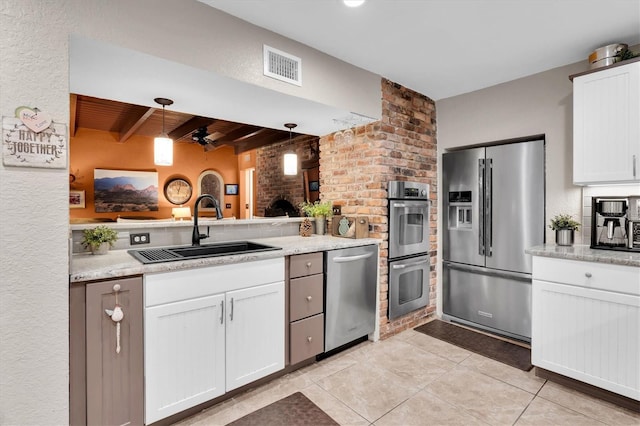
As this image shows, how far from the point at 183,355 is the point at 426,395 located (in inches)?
61.9

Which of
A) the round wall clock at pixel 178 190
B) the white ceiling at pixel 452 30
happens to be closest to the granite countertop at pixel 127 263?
the white ceiling at pixel 452 30

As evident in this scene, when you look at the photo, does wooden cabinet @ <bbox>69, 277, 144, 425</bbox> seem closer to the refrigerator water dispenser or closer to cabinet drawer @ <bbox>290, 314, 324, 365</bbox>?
cabinet drawer @ <bbox>290, 314, 324, 365</bbox>

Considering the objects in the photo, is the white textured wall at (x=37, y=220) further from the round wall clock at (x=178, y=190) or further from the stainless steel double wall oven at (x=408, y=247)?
the round wall clock at (x=178, y=190)

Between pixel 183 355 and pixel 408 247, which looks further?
pixel 408 247

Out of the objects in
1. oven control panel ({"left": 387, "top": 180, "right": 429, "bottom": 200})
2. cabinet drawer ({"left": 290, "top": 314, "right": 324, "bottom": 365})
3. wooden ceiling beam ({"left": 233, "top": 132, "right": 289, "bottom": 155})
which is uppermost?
wooden ceiling beam ({"left": 233, "top": 132, "right": 289, "bottom": 155})

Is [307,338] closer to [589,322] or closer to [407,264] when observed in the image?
[407,264]

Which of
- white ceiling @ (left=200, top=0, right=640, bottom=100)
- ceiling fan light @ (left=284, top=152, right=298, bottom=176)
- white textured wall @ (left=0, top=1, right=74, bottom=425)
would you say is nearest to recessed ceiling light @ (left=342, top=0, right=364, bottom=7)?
white ceiling @ (left=200, top=0, right=640, bottom=100)

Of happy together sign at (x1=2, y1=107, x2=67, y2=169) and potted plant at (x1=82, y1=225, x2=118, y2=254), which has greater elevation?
happy together sign at (x1=2, y1=107, x2=67, y2=169)

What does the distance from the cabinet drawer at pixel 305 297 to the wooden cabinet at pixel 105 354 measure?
3.26ft

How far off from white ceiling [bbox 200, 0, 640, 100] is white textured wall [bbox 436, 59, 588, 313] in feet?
0.52

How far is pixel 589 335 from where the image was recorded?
80.9 inches

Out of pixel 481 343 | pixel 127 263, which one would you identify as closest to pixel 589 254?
pixel 481 343

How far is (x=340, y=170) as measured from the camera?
10.9 ft

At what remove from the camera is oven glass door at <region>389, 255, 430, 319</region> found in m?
3.03
